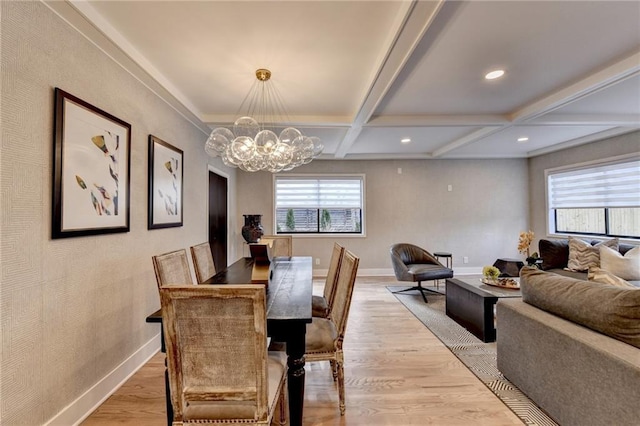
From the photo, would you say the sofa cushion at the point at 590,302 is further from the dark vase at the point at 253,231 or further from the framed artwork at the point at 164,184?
the framed artwork at the point at 164,184

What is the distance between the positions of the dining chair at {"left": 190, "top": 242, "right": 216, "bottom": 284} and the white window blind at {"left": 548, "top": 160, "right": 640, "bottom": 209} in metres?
6.05

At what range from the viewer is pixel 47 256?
5.30 ft

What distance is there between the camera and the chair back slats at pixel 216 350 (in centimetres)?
113

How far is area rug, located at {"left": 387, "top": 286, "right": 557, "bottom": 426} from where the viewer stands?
6.14 feet

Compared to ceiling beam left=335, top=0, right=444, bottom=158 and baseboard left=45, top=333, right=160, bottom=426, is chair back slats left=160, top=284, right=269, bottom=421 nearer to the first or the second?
baseboard left=45, top=333, right=160, bottom=426

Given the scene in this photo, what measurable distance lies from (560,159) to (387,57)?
17.1 feet

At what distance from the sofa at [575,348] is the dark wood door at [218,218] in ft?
13.4

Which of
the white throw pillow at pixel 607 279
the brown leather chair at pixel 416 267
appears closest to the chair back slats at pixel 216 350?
the white throw pillow at pixel 607 279

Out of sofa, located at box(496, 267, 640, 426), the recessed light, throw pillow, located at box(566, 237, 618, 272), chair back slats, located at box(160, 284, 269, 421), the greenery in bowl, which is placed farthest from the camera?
throw pillow, located at box(566, 237, 618, 272)

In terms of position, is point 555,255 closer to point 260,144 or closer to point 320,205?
point 320,205

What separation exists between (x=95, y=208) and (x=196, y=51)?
142 centimetres

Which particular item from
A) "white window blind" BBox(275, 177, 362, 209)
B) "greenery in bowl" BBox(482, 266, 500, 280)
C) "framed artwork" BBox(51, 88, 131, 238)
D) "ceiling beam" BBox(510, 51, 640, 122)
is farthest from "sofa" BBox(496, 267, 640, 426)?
"white window blind" BBox(275, 177, 362, 209)

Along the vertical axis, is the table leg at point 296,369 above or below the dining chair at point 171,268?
below

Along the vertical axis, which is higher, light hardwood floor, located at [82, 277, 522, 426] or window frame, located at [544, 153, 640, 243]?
window frame, located at [544, 153, 640, 243]
